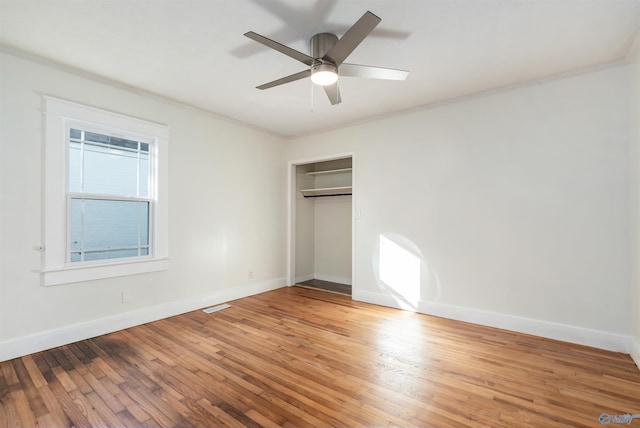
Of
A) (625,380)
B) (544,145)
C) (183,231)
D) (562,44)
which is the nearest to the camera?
(625,380)

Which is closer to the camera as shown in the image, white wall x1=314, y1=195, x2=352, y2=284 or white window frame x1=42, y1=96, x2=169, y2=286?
white window frame x1=42, y1=96, x2=169, y2=286

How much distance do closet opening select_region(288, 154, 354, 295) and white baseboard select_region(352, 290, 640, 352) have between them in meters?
1.62

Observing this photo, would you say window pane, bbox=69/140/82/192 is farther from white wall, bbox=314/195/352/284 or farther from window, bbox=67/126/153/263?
white wall, bbox=314/195/352/284

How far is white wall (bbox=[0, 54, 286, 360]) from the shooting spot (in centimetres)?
256

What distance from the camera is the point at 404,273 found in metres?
3.95

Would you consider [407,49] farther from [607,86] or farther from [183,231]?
[183,231]

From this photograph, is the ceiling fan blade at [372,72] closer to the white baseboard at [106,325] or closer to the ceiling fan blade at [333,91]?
the ceiling fan blade at [333,91]

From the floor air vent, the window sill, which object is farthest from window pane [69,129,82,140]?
the floor air vent

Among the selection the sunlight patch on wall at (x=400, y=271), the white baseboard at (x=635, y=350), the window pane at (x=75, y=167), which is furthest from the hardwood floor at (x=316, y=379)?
the window pane at (x=75, y=167)

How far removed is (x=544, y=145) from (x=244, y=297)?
427cm

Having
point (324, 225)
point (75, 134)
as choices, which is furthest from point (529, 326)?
point (75, 134)

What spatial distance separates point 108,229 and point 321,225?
354 centimetres

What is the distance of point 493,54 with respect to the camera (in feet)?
8.57

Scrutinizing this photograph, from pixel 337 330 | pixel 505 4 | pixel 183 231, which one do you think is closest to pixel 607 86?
pixel 505 4
